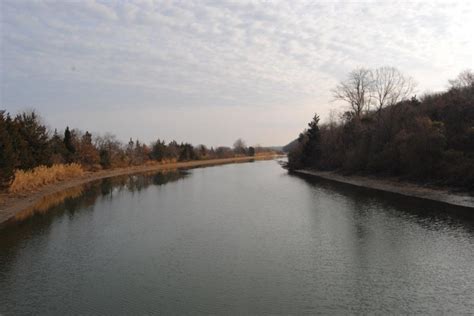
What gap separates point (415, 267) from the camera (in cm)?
1108

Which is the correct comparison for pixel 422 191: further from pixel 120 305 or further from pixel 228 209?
pixel 120 305

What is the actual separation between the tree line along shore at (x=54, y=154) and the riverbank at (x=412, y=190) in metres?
26.7

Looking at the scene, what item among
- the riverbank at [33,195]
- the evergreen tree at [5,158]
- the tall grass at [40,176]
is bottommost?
the riverbank at [33,195]

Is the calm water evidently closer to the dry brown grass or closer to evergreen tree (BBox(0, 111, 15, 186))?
the dry brown grass

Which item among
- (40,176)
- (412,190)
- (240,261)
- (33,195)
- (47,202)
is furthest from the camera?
(40,176)

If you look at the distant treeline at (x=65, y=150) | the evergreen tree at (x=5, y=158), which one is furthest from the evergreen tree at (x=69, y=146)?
the evergreen tree at (x=5, y=158)

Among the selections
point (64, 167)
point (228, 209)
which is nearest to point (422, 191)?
point (228, 209)

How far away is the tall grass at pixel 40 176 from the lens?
27.1 m

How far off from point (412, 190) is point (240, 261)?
20861mm

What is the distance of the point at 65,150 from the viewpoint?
152ft

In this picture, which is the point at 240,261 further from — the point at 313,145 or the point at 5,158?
the point at 313,145

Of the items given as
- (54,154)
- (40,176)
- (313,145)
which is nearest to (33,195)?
(40,176)

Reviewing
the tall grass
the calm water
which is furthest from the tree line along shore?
the calm water

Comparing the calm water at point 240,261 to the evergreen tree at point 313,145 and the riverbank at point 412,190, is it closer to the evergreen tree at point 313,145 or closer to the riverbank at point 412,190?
the riverbank at point 412,190
